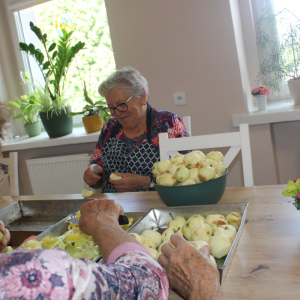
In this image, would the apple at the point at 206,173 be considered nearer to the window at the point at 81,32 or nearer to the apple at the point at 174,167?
the apple at the point at 174,167

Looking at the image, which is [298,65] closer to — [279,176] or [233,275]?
[279,176]

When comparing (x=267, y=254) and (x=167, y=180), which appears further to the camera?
(x=167, y=180)

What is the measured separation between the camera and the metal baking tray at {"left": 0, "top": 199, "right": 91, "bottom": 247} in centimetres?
135

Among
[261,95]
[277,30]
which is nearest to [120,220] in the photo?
[261,95]

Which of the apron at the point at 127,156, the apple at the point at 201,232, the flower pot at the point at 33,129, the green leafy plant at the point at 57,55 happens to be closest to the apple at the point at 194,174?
the apple at the point at 201,232

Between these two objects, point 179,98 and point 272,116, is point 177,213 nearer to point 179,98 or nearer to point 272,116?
point 272,116

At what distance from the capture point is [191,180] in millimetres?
1019

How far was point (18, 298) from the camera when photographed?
1.05ft

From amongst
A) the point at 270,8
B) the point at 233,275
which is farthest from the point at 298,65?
the point at 233,275

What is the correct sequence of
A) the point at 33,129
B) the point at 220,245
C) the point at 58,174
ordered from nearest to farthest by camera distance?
the point at 220,245 → the point at 58,174 → the point at 33,129

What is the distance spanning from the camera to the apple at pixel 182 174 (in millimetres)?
1004

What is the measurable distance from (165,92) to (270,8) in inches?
38.0

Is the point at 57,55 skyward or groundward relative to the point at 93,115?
skyward

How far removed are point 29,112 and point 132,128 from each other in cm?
156
